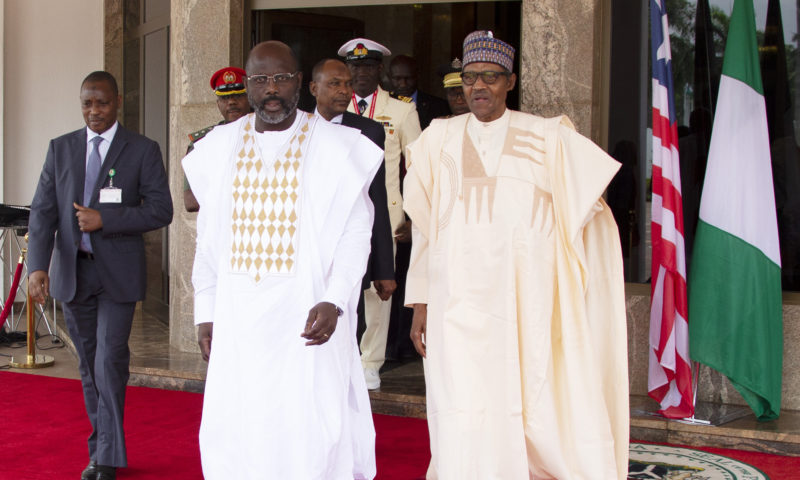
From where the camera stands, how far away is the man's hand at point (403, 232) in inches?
251

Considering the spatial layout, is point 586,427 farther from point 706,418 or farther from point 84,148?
point 84,148

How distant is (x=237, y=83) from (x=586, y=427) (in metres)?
3.29

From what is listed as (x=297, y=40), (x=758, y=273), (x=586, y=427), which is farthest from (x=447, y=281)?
(x=297, y=40)

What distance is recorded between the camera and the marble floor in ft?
17.8

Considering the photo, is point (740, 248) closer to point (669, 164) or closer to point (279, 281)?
point (669, 164)

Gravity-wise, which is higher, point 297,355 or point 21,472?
point 297,355

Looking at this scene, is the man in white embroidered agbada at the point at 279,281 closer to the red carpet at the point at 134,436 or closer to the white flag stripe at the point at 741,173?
the red carpet at the point at 134,436

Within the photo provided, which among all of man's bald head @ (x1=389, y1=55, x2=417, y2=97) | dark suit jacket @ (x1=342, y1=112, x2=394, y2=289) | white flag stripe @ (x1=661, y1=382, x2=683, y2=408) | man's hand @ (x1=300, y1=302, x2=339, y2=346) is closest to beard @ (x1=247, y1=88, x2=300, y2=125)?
man's hand @ (x1=300, y1=302, x2=339, y2=346)

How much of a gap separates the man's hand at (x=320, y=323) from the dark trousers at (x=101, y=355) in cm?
166

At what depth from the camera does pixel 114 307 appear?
484 centimetres

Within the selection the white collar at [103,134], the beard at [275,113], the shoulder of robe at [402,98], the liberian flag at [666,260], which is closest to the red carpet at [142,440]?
the liberian flag at [666,260]

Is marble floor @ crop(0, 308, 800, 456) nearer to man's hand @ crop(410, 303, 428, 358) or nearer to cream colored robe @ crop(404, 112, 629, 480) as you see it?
cream colored robe @ crop(404, 112, 629, 480)

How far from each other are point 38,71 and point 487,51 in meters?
7.66

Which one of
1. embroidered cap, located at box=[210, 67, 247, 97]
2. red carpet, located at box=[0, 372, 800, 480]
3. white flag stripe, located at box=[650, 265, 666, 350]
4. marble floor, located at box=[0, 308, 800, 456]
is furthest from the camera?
embroidered cap, located at box=[210, 67, 247, 97]
